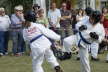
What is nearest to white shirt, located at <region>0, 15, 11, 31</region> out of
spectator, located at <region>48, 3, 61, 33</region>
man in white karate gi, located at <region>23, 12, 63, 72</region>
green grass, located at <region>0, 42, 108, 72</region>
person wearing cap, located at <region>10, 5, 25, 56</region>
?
person wearing cap, located at <region>10, 5, 25, 56</region>

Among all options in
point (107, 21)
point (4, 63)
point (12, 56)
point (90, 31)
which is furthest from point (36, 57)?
point (107, 21)

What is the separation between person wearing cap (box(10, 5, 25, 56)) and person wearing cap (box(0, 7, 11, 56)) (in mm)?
215

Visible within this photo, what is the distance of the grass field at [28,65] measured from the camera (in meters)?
10.9

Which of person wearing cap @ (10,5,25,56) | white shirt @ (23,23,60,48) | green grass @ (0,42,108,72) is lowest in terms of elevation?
green grass @ (0,42,108,72)

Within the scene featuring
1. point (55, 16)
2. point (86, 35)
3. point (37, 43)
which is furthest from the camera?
point (55, 16)

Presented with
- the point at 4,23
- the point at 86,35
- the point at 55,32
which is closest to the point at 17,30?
the point at 4,23

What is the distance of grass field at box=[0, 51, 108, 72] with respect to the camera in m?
10.9

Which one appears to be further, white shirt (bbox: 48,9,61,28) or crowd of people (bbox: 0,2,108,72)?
white shirt (bbox: 48,9,61,28)

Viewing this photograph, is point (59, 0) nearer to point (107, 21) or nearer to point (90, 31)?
point (107, 21)

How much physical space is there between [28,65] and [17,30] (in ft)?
7.65

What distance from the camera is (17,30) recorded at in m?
13.6

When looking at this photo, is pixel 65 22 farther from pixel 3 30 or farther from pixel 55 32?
pixel 3 30

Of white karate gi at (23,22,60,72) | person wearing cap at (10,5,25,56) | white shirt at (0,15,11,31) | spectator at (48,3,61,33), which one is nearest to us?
white karate gi at (23,22,60,72)

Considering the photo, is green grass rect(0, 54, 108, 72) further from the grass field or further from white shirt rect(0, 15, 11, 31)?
white shirt rect(0, 15, 11, 31)
